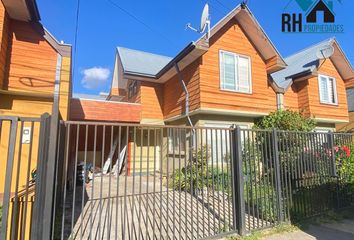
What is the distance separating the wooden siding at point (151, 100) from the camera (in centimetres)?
1293

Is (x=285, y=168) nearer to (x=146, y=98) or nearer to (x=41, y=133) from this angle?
(x=41, y=133)

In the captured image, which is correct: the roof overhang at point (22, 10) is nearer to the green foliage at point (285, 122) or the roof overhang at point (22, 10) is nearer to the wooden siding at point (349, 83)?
the green foliage at point (285, 122)

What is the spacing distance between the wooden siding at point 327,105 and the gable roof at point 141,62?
30.6ft

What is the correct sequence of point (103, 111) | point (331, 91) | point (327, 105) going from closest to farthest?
1. point (103, 111)
2. point (327, 105)
3. point (331, 91)

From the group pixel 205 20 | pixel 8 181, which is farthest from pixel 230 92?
pixel 8 181

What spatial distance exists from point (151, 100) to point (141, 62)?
3242 millimetres

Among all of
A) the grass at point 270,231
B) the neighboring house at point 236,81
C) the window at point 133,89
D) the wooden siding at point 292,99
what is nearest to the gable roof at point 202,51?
the neighboring house at point 236,81

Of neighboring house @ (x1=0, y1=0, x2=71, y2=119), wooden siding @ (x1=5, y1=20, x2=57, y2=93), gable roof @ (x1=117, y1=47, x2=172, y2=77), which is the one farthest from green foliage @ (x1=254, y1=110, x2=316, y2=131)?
wooden siding @ (x1=5, y1=20, x2=57, y2=93)

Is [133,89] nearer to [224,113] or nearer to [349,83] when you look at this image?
[224,113]

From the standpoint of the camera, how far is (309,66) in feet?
44.5

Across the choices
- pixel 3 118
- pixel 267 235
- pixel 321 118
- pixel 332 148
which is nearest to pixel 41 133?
pixel 3 118

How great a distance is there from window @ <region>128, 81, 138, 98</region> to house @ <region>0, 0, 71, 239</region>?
5.98m

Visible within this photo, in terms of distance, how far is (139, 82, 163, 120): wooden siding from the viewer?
42.4ft

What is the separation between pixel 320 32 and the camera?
10.3 meters
